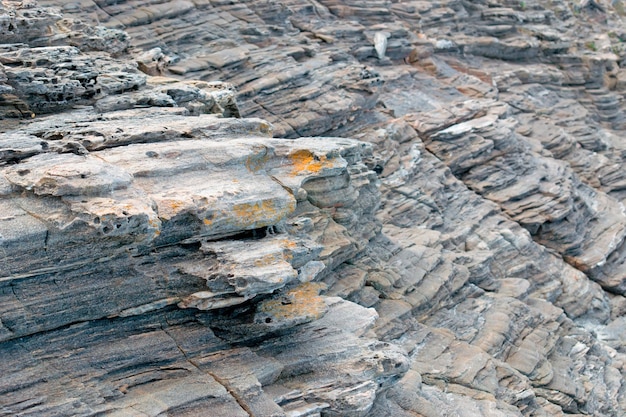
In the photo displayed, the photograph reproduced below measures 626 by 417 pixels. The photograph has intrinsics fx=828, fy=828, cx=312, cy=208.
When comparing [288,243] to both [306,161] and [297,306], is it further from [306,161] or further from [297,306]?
[306,161]

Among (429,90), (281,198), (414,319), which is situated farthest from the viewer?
(429,90)

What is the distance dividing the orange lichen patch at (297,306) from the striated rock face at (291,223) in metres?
0.06

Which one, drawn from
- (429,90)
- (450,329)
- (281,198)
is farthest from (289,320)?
(429,90)

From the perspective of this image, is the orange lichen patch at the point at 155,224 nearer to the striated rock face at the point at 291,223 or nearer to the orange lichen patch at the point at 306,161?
the striated rock face at the point at 291,223

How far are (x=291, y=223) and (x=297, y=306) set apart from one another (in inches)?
121

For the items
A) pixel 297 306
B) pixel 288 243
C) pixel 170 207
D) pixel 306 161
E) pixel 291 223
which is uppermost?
pixel 170 207

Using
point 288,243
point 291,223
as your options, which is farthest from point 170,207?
point 291,223

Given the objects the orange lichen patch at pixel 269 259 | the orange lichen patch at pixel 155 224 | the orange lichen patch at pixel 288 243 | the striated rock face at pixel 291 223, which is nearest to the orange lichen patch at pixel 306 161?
the striated rock face at pixel 291 223

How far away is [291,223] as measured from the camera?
79.5 feet

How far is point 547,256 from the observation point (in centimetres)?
4553

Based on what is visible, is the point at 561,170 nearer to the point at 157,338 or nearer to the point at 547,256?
the point at 547,256

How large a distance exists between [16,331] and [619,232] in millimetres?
39730

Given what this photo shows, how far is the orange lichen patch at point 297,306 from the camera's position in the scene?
849 inches

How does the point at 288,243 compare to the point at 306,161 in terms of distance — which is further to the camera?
the point at 306,161
